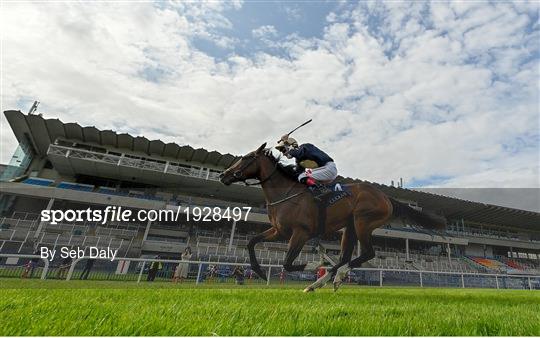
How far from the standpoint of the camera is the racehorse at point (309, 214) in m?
5.87

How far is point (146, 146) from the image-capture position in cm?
2723

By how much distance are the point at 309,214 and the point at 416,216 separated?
3.13 meters

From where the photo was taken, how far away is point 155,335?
1.43 metres

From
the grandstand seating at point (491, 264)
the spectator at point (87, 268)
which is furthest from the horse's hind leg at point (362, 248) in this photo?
the grandstand seating at point (491, 264)

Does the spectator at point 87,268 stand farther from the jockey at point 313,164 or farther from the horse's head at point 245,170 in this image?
the jockey at point 313,164

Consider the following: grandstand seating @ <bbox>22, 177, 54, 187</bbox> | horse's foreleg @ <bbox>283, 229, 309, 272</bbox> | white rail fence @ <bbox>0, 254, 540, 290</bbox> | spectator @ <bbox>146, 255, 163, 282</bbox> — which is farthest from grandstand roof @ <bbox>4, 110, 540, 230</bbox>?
horse's foreleg @ <bbox>283, 229, 309, 272</bbox>

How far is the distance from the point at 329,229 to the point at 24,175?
1253 inches

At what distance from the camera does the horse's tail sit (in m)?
6.99

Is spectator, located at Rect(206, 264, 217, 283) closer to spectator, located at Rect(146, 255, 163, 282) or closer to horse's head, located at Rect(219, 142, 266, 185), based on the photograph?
spectator, located at Rect(146, 255, 163, 282)

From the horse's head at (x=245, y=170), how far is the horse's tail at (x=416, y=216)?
140 inches

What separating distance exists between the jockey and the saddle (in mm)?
167

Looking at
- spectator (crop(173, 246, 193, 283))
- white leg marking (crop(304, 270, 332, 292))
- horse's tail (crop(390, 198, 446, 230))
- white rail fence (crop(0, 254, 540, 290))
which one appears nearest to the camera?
white leg marking (crop(304, 270, 332, 292))

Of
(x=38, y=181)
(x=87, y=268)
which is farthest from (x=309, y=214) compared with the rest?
(x=38, y=181)

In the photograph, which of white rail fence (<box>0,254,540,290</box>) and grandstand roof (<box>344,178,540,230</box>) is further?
grandstand roof (<box>344,178,540,230</box>)
